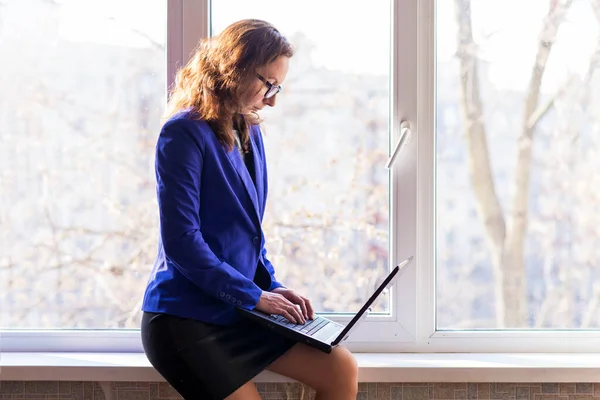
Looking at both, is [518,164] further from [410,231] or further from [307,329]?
[307,329]

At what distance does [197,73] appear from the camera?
164 cm

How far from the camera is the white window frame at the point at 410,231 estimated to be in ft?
6.32

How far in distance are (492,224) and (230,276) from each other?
848mm

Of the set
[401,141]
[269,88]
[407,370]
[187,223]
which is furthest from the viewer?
[401,141]

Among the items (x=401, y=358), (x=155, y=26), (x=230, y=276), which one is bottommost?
(x=401, y=358)

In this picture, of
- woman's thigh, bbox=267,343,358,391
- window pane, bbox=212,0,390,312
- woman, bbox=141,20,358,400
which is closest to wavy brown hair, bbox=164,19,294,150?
woman, bbox=141,20,358,400

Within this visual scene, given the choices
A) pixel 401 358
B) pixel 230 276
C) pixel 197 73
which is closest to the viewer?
pixel 230 276

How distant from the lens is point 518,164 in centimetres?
194

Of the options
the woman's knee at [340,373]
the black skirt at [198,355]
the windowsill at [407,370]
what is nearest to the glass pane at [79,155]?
the windowsill at [407,370]

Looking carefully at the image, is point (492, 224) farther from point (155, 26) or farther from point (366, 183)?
point (155, 26)

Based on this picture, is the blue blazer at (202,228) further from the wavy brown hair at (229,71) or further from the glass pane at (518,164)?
the glass pane at (518,164)

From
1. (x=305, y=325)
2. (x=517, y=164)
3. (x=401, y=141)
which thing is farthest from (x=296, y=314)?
(x=517, y=164)

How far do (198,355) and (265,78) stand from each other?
2.14 ft

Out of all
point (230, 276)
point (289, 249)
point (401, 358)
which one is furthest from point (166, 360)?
point (401, 358)
